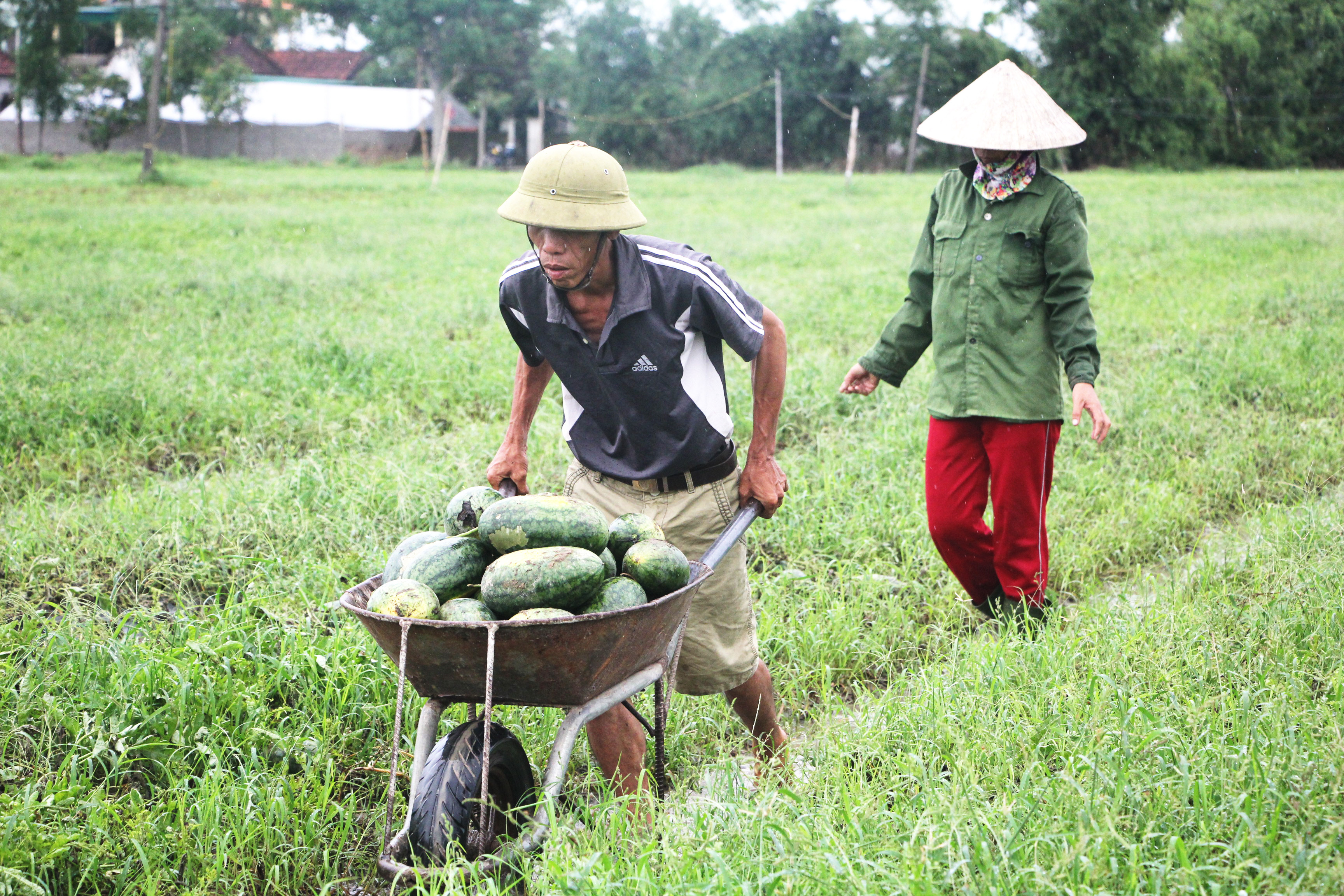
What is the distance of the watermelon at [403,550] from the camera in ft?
8.29

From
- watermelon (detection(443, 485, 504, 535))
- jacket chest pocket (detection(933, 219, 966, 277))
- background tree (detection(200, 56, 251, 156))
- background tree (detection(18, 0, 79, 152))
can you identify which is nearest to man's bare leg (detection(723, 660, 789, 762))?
watermelon (detection(443, 485, 504, 535))

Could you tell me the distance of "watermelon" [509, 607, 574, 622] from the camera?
2.18m

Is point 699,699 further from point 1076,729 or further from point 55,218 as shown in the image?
point 55,218

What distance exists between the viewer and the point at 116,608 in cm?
416

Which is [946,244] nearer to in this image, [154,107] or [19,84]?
[154,107]

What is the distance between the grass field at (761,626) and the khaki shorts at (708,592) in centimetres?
31

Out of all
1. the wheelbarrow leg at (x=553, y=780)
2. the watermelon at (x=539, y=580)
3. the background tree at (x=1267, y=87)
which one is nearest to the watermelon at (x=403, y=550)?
the watermelon at (x=539, y=580)

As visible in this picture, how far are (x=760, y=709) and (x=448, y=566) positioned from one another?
4.24ft

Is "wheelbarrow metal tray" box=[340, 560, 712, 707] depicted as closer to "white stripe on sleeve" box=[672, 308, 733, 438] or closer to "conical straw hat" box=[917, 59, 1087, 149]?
"white stripe on sleeve" box=[672, 308, 733, 438]

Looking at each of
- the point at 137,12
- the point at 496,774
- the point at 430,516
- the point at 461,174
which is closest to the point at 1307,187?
the point at 461,174

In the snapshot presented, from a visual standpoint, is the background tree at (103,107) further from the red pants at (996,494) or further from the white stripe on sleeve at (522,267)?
the red pants at (996,494)

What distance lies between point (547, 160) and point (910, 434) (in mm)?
3841

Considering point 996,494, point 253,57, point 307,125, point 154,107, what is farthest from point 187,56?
point 996,494

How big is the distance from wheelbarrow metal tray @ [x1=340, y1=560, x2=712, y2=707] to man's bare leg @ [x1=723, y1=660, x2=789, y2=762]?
87 cm
